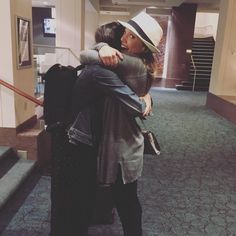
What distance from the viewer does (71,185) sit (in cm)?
151

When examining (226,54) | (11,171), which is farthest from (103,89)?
(226,54)

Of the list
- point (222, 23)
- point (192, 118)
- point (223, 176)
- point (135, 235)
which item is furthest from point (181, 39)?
point (135, 235)

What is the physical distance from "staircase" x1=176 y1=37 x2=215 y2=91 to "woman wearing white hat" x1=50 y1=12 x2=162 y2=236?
9993 millimetres

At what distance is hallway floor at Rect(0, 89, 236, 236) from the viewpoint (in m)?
2.16

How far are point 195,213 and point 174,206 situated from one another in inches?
7.6

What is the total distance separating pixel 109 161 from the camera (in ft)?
4.59

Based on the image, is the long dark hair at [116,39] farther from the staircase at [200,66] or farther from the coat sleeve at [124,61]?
the staircase at [200,66]

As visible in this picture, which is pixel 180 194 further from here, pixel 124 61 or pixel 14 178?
pixel 124 61

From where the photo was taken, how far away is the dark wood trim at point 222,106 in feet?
18.7

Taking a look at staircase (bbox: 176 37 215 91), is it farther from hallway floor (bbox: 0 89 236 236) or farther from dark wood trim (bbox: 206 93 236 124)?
→ hallway floor (bbox: 0 89 236 236)

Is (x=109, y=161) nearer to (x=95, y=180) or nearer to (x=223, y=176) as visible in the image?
(x=95, y=180)

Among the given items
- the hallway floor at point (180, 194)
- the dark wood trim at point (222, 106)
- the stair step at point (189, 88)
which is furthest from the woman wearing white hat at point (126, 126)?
the stair step at point (189, 88)

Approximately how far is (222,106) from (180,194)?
4124 mm

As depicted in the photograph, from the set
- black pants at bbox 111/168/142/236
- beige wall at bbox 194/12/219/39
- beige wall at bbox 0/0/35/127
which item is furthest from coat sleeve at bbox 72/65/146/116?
beige wall at bbox 194/12/219/39
